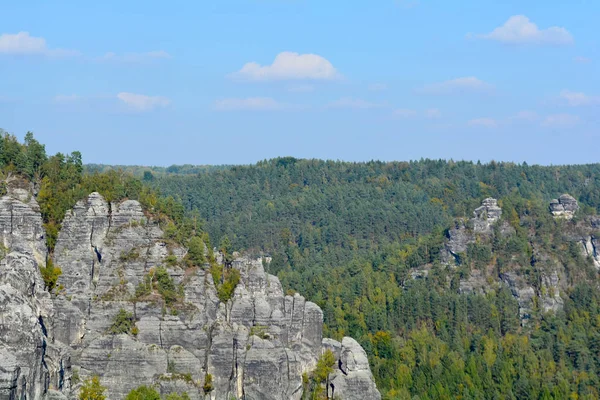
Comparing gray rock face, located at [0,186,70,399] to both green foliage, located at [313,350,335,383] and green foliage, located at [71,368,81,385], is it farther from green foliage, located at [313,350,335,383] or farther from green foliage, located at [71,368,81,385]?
green foliage, located at [313,350,335,383]

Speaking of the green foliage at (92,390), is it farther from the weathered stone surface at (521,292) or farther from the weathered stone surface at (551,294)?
the weathered stone surface at (551,294)

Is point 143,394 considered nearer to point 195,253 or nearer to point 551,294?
point 195,253

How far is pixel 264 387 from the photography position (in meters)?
75.8

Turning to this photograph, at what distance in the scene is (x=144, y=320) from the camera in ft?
245

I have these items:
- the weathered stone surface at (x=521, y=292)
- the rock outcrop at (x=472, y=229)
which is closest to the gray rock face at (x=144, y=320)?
the weathered stone surface at (x=521, y=292)

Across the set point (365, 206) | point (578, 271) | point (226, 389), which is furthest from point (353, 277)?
point (226, 389)

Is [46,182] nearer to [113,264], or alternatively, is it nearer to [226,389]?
[113,264]

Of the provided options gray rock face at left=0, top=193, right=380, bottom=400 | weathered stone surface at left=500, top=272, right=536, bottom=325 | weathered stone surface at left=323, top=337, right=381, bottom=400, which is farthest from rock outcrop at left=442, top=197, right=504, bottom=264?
gray rock face at left=0, top=193, right=380, bottom=400

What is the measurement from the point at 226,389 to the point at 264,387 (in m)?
2.42

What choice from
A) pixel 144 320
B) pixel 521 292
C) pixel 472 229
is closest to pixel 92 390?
pixel 144 320

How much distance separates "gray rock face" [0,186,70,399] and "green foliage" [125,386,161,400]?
4.10 metres

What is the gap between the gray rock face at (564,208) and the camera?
144m

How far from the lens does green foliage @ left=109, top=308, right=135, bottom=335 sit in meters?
73.9

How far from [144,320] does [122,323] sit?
4.55ft
